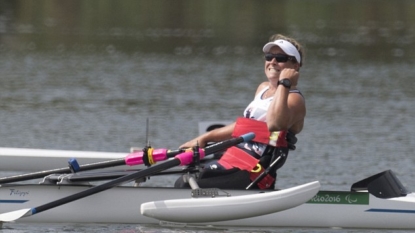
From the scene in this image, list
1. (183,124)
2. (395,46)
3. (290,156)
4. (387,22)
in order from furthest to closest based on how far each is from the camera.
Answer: (387,22) < (395,46) < (183,124) < (290,156)

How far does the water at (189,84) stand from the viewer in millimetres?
16984

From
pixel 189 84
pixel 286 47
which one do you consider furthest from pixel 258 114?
pixel 189 84

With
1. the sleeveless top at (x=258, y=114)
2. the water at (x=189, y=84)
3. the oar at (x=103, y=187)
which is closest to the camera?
the oar at (x=103, y=187)

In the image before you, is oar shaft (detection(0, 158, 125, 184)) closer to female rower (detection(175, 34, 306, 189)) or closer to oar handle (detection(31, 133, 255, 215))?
oar handle (detection(31, 133, 255, 215))

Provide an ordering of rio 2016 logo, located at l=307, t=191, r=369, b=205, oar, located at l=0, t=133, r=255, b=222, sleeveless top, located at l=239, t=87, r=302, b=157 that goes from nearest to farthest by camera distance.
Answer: oar, located at l=0, t=133, r=255, b=222 → rio 2016 logo, located at l=307, t=191, r=369, b=205 → sleeveless top, located at l=239, t=87, r=302, b=157

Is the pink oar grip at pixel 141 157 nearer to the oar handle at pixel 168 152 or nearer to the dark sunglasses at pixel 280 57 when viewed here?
the oar handle at pixel 168 152

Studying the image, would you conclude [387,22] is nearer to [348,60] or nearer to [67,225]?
[348,60]

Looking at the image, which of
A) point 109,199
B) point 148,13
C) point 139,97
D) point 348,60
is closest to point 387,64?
point 348,60

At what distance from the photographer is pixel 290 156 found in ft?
53.4

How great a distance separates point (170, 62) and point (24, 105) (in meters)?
11.5

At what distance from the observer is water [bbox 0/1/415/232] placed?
1698 cm

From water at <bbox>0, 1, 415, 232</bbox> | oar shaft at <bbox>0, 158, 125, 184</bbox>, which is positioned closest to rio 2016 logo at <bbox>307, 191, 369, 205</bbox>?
water at <bbox>0, 1, 415, 232</bbox>

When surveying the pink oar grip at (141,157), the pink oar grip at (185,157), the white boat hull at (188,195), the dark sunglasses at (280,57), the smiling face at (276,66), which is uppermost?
the dark sunglasses at (280,57)

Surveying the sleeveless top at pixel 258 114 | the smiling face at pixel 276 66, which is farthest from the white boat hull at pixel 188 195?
the smiling face at pixel 276 66
